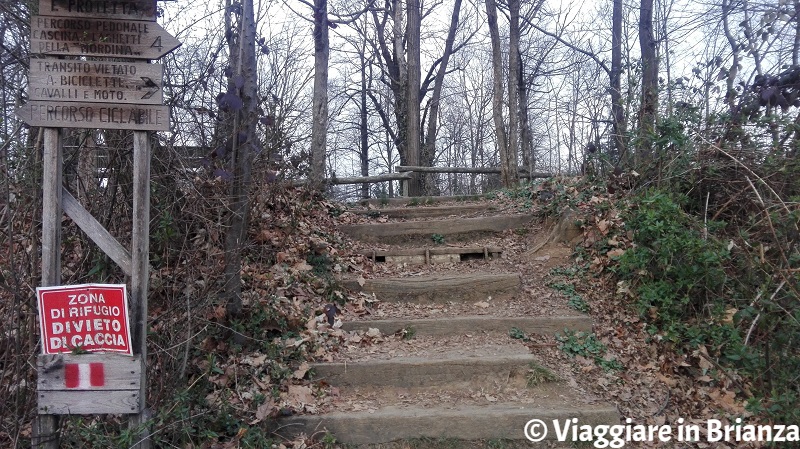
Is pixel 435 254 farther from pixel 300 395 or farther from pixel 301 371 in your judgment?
pixel 300 395

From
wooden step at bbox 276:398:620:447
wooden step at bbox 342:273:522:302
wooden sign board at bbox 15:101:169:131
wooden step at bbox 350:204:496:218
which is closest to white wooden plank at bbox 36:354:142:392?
wooden step at bbox 276:398:620:447

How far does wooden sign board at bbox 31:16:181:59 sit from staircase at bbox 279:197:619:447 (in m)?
2.75

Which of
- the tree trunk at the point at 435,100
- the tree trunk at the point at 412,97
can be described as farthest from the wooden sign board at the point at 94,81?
the tree trunk at the point at 435,100

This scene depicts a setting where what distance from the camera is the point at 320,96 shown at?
10289 millimetres

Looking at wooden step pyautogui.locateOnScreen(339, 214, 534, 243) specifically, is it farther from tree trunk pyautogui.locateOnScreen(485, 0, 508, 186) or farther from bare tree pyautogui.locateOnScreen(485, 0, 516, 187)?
tree trunk pyautogui.locateOnScreen(485, 0, 508, 186)

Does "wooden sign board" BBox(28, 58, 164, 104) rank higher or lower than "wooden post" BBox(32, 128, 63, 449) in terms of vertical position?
higher

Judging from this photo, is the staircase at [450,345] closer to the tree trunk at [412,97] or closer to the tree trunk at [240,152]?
the tree trunk at [240,152]

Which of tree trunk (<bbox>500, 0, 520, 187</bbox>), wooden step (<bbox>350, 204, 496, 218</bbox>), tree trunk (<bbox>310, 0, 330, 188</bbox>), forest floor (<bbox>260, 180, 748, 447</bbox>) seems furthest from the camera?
tree trunk (<bbox>500, 0, 520, 187</bbox>)

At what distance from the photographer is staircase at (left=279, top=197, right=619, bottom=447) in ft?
13.0

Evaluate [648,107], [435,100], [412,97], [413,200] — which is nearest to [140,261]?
[413,200]

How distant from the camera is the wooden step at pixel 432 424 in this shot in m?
3.93

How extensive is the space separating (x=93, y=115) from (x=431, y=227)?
473 centimetres

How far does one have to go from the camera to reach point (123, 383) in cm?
334

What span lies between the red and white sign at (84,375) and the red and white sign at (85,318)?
10 centimetres
